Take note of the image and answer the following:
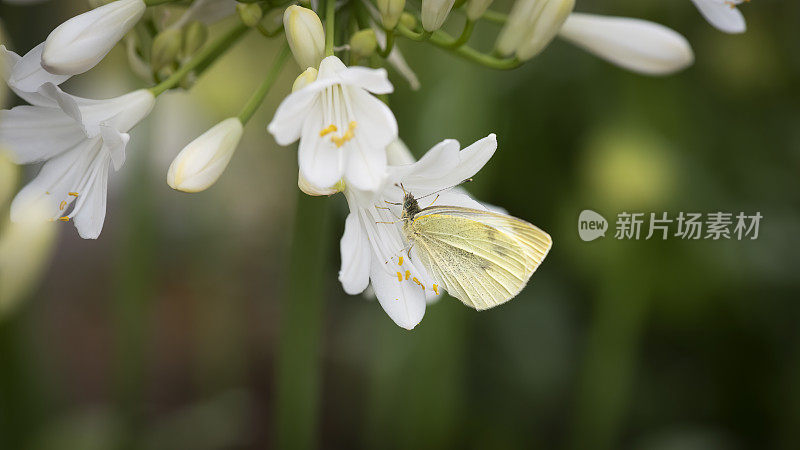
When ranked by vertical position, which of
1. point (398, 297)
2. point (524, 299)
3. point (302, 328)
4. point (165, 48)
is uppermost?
point (165, 48)

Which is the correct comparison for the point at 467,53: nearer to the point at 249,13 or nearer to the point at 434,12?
the point at 434,12

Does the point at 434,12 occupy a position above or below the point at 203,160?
above

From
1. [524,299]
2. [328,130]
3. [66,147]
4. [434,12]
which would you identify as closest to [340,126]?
[328,130]

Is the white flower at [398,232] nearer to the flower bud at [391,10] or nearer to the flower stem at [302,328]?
the flower stem at [302,328]

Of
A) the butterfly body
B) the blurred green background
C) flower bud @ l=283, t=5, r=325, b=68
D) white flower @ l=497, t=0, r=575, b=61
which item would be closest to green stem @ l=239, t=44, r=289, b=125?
flower bud @ l=283, t=5, r=325, b=68

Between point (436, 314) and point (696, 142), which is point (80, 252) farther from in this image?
point (696, 142)

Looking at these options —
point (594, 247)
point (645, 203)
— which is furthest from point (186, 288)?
point (645, 203)

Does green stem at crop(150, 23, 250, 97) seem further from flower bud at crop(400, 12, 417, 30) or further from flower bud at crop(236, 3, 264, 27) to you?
flower bud at crop(400, 12, 417, 30)

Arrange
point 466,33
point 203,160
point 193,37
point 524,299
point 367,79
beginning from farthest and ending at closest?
point 524,299 → point 193,37 → point 466,33 → point 203,160 → point 367,79
